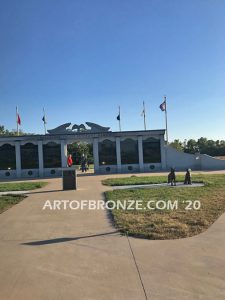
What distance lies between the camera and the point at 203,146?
71.0 m

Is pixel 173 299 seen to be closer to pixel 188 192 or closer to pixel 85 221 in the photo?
pixel 85 221

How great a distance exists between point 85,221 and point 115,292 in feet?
15.4

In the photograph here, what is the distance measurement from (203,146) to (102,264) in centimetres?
6801

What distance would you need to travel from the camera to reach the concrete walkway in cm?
A: 465

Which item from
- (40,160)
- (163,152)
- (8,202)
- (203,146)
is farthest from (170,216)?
(203,146)

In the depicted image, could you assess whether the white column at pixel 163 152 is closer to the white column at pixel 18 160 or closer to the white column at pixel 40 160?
the white column at pixel 40 160

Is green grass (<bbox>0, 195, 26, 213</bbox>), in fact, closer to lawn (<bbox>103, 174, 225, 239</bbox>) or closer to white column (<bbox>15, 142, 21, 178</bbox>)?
lawn (<bbox>103, 174, 225, 239</bbox>)

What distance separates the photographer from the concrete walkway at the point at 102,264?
4.65 m

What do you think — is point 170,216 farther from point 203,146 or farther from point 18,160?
point 203,146

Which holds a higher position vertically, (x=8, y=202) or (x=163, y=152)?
(x=163, y=152)

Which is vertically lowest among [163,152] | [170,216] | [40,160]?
[170,216]

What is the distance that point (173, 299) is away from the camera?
437cm

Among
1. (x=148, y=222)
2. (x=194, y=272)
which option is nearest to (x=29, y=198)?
(x=148, y=222)

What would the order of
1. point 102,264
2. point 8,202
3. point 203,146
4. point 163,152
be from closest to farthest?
1. point 102,264
2. point 8,202
3. point 163,152
4. point 203,146
